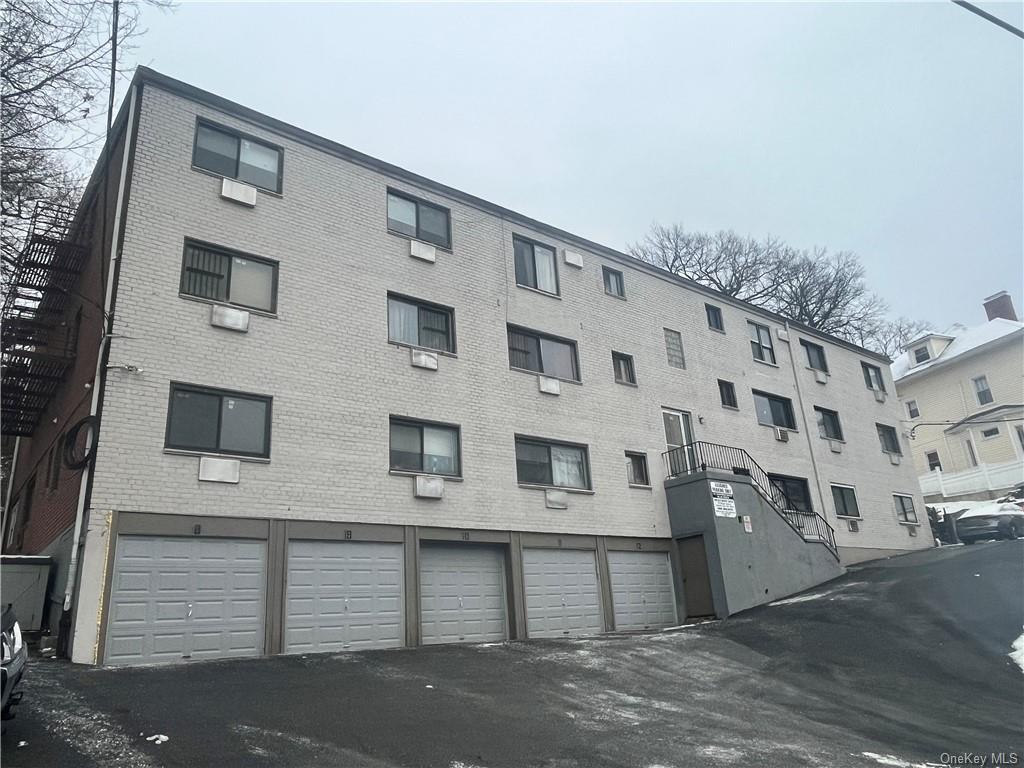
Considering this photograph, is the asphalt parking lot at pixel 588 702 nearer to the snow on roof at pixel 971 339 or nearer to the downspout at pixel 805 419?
the downspout at pixel 805 419

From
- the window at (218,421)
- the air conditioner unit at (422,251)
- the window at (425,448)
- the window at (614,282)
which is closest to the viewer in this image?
the window at (218,421)

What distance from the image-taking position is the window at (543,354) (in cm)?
1816

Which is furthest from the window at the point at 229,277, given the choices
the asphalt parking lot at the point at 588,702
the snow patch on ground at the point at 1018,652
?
the snow patch on ground at the point at 1018,652

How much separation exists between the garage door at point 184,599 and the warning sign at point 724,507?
1102 centimetres

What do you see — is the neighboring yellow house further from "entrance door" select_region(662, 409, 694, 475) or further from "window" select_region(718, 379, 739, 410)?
"entrance door" select_region(662, 409, 694, 475)

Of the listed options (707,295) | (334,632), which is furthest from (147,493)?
(707,295)

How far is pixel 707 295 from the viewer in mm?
24094

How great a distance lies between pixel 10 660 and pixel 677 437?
17.3 meters

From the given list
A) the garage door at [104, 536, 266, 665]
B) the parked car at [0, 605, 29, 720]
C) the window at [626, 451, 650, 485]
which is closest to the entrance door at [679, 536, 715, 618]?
the window at [626, 451, 650, 485]

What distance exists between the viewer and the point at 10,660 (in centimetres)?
580

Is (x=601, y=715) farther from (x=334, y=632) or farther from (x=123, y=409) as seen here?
(x=123, y=409)

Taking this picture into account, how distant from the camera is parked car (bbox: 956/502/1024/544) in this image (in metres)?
24.6

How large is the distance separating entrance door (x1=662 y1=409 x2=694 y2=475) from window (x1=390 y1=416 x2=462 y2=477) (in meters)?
6.95

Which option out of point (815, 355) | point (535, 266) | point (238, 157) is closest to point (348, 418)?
point (238, 157)
